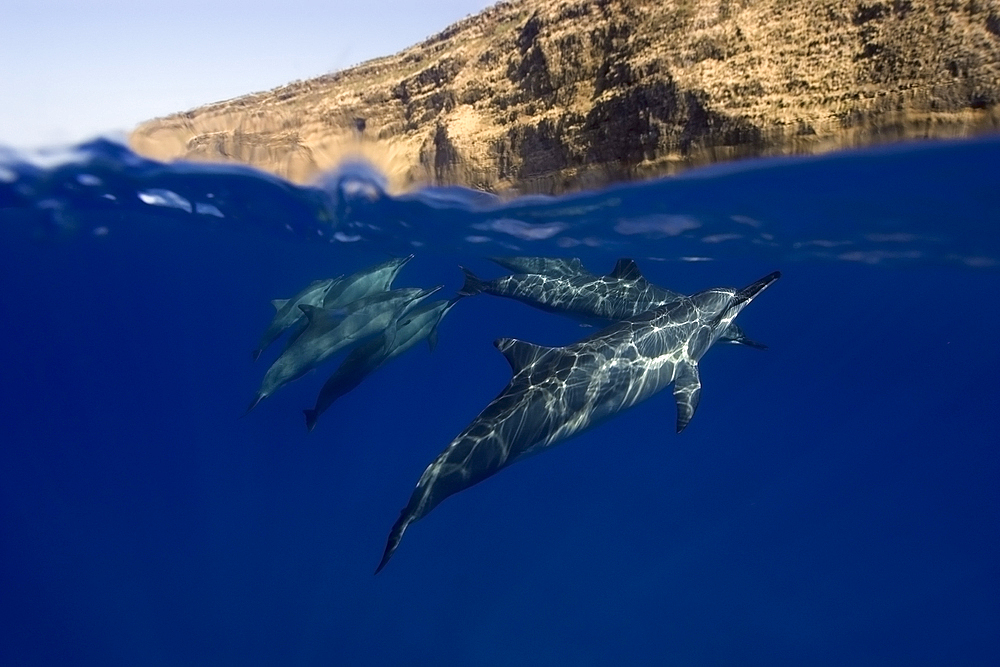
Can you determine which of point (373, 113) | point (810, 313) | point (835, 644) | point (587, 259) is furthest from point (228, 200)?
point (810, 313)

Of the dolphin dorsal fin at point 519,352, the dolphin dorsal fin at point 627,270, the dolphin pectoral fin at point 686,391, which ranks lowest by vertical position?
the dolphin pectoral fin at point 686,391

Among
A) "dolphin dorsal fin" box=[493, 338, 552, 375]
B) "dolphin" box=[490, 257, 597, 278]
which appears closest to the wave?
"dolphin" box=[490, 257, 597, 278]

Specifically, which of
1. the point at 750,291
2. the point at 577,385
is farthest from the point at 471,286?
the point at 750,291

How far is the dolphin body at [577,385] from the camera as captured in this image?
19.6 ft

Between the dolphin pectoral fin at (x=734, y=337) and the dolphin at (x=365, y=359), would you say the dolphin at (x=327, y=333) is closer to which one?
the dolphin at (x=365, y=359)

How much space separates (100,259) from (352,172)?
93.9 feet

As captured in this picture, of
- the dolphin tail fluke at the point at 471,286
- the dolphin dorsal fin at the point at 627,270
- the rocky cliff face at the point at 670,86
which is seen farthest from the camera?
the dolphin tail fluke at the point at 471,286

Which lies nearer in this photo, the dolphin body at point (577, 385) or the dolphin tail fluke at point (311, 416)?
the dolphin body at point (577, 385)

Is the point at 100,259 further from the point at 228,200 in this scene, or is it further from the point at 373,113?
the point at 373,113

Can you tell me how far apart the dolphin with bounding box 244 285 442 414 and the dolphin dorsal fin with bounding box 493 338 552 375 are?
3.81m

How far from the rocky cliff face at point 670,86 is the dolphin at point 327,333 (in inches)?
125

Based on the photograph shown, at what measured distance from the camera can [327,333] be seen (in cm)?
1035

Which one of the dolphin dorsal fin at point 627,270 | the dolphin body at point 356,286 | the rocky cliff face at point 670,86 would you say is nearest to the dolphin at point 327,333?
the dolphin body at point 356,286

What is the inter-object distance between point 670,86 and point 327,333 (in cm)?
717
